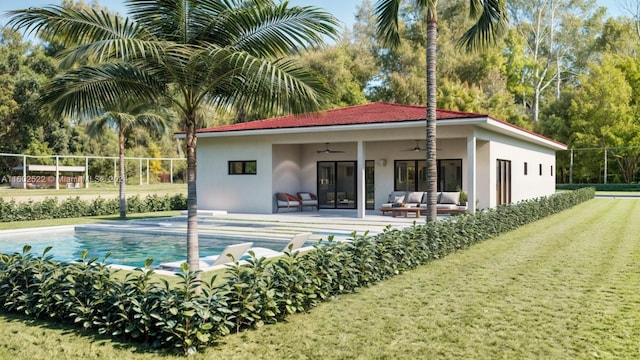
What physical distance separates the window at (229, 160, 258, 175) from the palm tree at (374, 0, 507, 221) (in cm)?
996

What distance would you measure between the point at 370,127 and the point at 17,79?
114 ft

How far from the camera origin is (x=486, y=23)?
1319cm

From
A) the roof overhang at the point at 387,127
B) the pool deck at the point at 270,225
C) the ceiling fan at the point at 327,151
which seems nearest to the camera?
the pool deck at the point at 270,225

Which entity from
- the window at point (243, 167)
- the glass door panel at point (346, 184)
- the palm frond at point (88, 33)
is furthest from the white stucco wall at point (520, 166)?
the palm frond at point (88, 33)

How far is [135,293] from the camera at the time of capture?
566 cm

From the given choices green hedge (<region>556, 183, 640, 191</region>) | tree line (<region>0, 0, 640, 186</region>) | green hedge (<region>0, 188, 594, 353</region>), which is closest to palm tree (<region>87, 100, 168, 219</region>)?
green hedge (<region>0, 188, 594, 353</region>)

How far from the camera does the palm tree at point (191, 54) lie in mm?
7227

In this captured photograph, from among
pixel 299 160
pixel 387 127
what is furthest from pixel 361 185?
pixel 299 160

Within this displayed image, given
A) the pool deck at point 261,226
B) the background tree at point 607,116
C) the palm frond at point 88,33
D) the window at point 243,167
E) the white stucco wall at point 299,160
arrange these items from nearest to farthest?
the palm frond at point 88,33 → the pool deck at point 261,226 → the white stucco wall at point 299,160 → the window at point 243,167 → the background tree at point 607,116

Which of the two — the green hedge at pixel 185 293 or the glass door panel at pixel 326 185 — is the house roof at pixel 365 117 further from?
the green hedge at pixel 185 293

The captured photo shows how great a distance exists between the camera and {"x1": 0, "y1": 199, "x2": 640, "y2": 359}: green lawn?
525cm

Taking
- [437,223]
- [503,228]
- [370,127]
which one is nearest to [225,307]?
[437,223]

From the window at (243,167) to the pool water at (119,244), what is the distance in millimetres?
6744

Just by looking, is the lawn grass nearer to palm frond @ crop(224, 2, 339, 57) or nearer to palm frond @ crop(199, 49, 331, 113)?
palm frond @ crop(199, 49, 331, 113)
